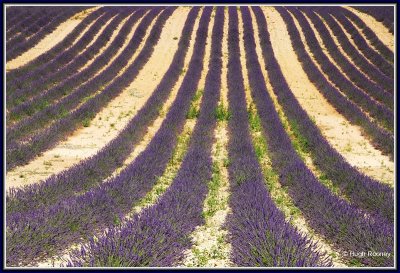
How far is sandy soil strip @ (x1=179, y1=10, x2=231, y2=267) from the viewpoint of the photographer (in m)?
4.12

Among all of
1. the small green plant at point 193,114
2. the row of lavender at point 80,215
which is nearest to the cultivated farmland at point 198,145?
the row of lavender at point 80,215

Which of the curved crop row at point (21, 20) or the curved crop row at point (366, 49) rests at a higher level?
the curved crop row at point (21, 20)

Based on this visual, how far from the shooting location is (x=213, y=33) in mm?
24625

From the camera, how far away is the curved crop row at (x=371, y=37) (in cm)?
1725

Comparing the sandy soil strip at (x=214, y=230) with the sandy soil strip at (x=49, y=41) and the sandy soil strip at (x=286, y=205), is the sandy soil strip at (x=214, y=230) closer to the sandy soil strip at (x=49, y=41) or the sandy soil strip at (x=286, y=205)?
the sandy soil strip at (x=286, y=205)

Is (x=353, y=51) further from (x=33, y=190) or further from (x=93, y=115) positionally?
(x=33, y=190)

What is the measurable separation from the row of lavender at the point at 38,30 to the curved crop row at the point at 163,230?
46.0ft

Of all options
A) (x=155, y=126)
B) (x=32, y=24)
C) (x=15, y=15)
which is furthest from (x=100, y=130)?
(x=15, y=15)

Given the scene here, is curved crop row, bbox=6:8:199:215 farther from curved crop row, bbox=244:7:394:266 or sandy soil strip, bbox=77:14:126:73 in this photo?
sandy soil strip, bbox=77:14:126:73

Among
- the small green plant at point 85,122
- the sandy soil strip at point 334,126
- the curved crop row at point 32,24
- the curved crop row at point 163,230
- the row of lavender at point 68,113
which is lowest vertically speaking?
the sandy soil strip at point 334,126

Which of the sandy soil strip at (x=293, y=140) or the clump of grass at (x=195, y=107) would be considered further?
the clump of grass at (x=195, y=107)

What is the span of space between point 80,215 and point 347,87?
39.7ft

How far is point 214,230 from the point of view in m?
4.89

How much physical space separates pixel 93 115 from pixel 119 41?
11.3m
